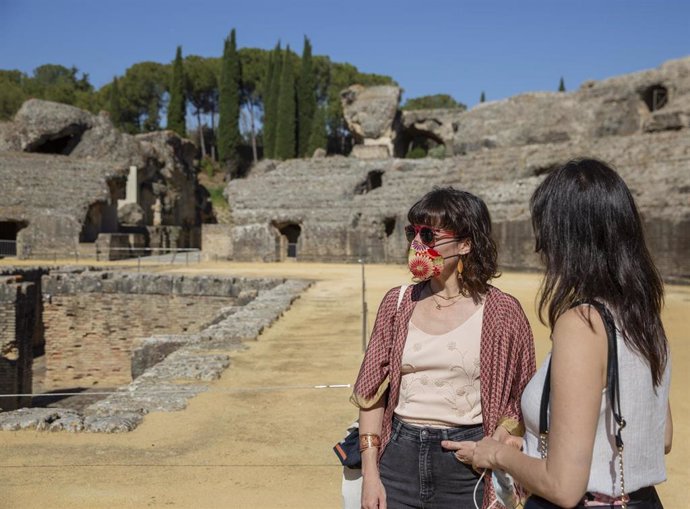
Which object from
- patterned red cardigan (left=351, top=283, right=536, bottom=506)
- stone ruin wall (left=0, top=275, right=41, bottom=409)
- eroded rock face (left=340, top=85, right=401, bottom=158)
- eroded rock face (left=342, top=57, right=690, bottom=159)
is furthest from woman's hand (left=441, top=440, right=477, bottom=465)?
eroded rock face (left=340, top=85, right=401, bottom=158)

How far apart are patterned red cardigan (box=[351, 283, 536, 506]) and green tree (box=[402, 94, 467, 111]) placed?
6043cm

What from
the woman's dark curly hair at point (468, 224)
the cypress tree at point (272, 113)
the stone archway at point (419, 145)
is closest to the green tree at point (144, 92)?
the cypress tree at point (272, 113)

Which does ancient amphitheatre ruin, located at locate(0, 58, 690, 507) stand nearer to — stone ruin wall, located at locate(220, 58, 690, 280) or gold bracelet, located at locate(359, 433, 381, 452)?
stone ruin wall, located at locate(220, 58, 690, 280)

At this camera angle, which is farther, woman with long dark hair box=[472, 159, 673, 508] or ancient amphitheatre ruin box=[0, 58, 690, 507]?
ancient amphitheatre ruin box=[0, 58, 690, 507]

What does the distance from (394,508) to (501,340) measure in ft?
2.12

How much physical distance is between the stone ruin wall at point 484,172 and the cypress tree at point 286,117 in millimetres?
13548

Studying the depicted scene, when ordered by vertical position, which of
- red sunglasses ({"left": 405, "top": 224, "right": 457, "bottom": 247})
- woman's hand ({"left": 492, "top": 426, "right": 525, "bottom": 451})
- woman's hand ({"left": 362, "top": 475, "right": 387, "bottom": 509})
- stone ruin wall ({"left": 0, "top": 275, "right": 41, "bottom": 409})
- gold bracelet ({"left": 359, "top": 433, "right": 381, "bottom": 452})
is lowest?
stone ruin wall ({"left": 0, "top": 275, "right": 41, "bottom": 409})

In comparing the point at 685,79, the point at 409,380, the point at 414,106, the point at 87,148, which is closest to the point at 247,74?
the point at 414,106

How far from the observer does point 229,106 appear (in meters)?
48.4

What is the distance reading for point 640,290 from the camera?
5.72 feet

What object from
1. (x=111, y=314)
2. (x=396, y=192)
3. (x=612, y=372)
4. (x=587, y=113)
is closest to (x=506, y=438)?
(x=612, y=372)

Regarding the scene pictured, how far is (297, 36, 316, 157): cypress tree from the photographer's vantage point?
159 ft

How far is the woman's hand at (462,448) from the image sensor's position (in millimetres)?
2191

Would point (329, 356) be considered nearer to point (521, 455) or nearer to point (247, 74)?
point (521, 455)
